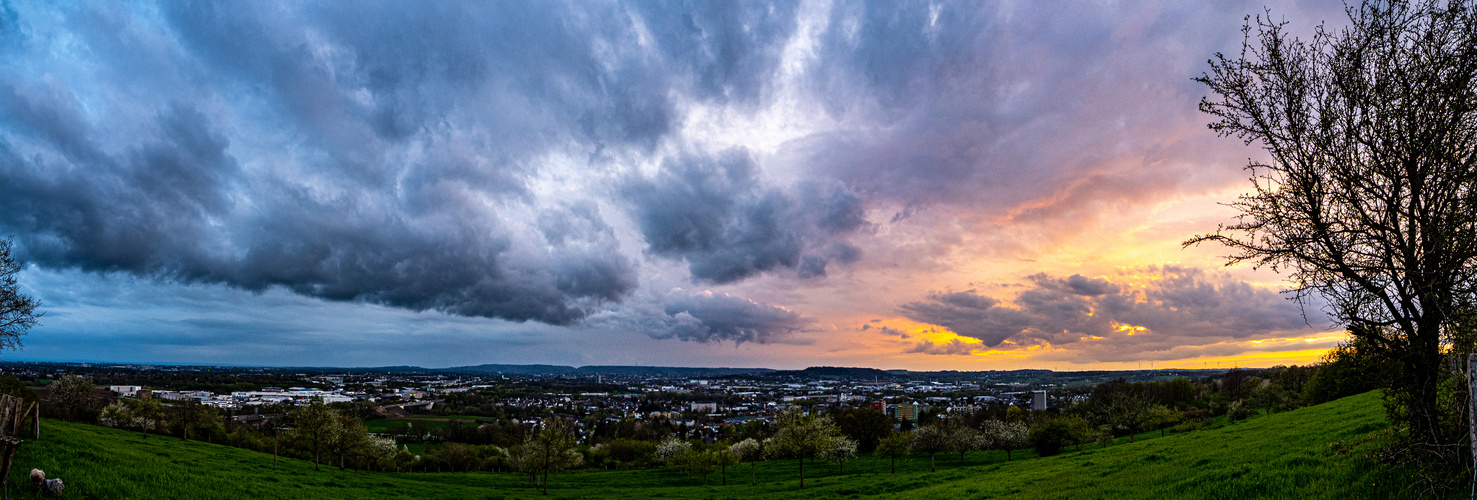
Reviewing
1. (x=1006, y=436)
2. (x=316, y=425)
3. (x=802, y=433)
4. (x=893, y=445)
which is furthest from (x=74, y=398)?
(x=1006, y=436)

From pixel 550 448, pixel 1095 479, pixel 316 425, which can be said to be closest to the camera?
pixel 1095 479

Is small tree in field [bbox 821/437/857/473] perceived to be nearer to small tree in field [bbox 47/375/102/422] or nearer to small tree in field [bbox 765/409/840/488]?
small tree in field [bbox 765/409/840/488]

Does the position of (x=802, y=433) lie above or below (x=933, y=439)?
above

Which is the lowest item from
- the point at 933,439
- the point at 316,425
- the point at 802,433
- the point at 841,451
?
the point at 841,451

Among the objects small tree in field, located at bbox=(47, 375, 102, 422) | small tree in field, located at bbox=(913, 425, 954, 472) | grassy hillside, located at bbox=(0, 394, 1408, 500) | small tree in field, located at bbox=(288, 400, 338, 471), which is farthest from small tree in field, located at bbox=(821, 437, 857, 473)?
small tree in field, located at bbox=(47, 375, 102, 422)

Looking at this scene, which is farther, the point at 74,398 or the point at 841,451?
the point at 841,451

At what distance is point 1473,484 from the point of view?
8.02 meters

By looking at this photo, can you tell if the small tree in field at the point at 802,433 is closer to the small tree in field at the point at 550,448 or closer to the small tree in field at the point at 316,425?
the small tree in field at the point at 550,448

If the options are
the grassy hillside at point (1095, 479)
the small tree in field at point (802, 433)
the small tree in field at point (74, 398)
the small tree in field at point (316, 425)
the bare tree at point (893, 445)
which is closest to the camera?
the grassy hillside at point (1095, 479)

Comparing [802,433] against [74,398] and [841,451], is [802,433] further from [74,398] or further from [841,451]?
[74,398]

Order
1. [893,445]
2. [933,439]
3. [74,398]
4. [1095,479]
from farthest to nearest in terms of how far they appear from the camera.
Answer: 1. [933,439]
2. [893,445]
3. [74,398]
4. [1095,479]

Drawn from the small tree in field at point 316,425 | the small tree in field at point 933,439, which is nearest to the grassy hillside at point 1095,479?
the small tree in field at point 316,425

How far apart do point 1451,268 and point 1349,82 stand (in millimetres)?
3416

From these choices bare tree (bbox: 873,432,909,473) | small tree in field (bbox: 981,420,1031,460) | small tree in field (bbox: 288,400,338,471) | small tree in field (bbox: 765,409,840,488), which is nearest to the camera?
small tree in field (bbox: 765,409,840,488)
